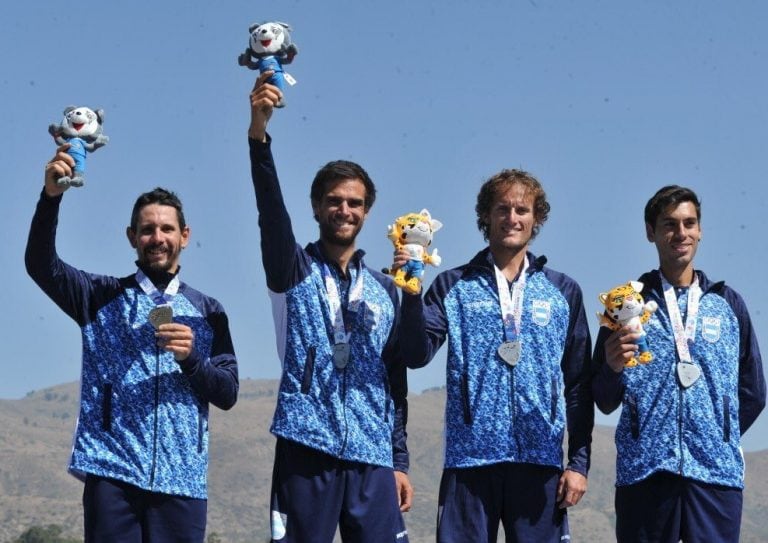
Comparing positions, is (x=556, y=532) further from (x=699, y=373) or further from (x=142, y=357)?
(x=142, y=357)

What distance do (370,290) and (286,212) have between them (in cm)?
77

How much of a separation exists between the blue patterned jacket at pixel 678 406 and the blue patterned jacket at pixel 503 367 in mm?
208

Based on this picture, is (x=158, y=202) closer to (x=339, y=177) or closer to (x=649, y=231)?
(x=339, y=177)

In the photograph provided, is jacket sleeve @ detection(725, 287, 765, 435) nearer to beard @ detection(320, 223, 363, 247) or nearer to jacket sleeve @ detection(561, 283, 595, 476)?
jacket sleeve @ detection(561, 283, 595, 476)

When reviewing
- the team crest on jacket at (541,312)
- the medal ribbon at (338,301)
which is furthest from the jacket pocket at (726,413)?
the medal ribbon at (338,301)

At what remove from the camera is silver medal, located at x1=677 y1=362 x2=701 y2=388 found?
7.75 meters

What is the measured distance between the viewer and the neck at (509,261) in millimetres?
7934

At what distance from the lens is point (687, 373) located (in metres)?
7.77

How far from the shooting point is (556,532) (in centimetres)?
745

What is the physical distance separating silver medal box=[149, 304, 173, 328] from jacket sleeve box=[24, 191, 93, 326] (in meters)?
0.51

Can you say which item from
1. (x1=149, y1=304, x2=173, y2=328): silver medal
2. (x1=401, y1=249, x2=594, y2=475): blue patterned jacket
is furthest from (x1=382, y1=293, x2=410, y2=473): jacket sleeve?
(x1=149, y1=304, x2=173, y2=328): silver medal

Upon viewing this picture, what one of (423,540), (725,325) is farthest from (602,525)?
(725,325)

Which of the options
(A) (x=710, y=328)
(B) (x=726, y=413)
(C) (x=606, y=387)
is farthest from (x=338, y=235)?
(B) (x=726, y=413)

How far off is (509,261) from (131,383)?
2.37 metres
